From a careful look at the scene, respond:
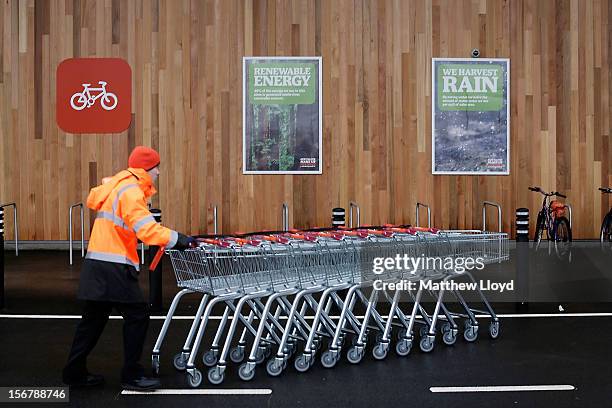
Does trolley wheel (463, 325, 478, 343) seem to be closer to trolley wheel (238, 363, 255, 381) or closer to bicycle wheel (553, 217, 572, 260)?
trolley wheel (238, 363, 255, 381)

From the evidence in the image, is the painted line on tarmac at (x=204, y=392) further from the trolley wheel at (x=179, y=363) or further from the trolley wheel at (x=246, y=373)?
the trolley wheel at (x=179, y=363)

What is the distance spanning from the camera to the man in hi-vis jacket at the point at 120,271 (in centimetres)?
577

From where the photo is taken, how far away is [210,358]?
21.5ft

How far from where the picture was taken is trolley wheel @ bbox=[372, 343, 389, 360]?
682 cm

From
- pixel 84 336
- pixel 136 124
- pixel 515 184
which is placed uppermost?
pixel 136 124

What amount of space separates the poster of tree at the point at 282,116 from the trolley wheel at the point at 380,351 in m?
8.45

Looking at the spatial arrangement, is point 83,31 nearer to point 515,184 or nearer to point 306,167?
point 306,167

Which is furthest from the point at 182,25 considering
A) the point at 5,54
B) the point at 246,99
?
the point at 5,54

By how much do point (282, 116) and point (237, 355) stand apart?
8675 millimetres

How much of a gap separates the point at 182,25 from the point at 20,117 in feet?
10.7

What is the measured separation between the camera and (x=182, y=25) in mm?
14953

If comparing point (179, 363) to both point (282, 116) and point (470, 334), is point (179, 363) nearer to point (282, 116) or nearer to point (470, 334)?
point (470, 334)

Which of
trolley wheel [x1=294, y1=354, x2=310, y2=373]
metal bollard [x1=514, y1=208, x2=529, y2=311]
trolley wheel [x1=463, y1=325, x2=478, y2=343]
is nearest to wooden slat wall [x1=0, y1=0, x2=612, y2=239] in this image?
metal bollard [x1=514, y1=208, x2=529, y2=311]

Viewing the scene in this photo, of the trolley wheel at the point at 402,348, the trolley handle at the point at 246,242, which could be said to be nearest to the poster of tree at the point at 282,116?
the trolley wheel at the point at 402,348
